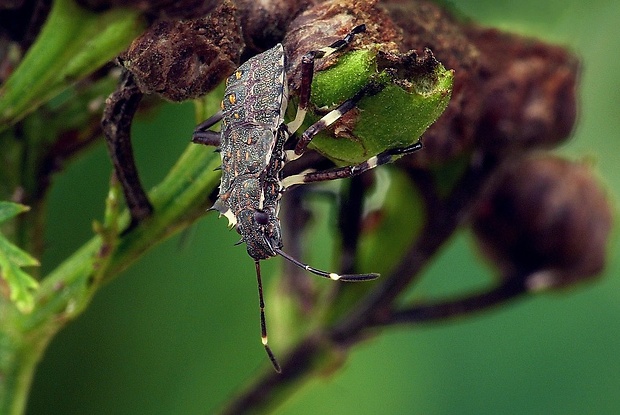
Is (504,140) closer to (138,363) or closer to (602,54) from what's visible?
(602,54)

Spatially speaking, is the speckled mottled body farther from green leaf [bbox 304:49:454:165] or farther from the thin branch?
the thin branch

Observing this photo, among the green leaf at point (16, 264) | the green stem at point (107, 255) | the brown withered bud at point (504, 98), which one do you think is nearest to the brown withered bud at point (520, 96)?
the brown withered bud at point (504, 98)

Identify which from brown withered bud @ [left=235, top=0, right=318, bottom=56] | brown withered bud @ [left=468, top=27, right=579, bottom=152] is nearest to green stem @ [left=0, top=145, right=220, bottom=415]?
brown withered bud @ [left=235, top=0, right=318, bottom=56]

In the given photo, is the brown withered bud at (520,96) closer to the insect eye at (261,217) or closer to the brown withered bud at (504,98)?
the brown withered bud at (504,98)

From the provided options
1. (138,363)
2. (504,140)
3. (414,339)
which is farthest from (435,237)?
(138,363)

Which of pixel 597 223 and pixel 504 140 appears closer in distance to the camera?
pixel 504 140

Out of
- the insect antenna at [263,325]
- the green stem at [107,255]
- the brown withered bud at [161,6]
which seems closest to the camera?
the brown withered bud at [161,6]
